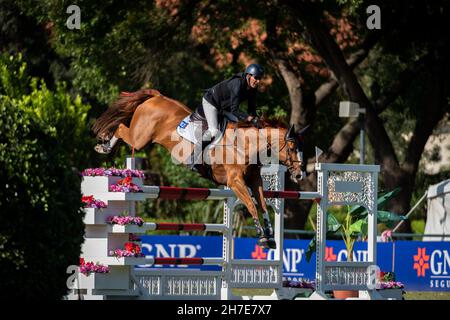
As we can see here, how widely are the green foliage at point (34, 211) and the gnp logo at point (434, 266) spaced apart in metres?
9.21

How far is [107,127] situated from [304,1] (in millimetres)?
9824

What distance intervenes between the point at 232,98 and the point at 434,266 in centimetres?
649

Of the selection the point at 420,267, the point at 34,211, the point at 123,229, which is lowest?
the point at 420,267

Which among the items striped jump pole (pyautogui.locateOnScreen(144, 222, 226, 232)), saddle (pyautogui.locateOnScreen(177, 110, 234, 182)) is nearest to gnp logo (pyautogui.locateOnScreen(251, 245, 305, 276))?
striped jump pole (pyautogui.locateOnScreen(144, 222, 226, 232))

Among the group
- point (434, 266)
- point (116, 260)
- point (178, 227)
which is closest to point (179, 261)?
point (178, 227)

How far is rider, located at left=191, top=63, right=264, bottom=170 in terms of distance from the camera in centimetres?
1052

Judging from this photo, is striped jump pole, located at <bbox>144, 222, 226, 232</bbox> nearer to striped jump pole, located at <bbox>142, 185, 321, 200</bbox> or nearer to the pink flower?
striped jump pole, located at <bbox>142, 185, 321, 200</bbox>

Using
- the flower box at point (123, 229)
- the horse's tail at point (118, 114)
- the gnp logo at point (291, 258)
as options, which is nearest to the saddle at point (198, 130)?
the horse's tail at point (118, 114)

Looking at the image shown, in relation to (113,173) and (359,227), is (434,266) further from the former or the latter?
(113,173)

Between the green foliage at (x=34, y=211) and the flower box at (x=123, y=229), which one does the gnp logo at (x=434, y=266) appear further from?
the green foliage at (x=34, y=211)

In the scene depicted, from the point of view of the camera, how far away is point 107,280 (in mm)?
9898

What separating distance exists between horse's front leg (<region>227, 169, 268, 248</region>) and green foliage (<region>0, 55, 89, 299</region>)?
3.32 meters

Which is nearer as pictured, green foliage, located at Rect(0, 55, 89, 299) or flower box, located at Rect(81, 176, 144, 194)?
green foliage, located at Rect(0, 55, 89, 299)

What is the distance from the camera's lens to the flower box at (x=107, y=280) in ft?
32.0
